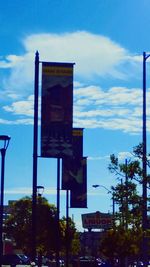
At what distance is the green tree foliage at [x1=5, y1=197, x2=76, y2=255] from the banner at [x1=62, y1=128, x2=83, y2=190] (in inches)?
966

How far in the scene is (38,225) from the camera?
2719 inches

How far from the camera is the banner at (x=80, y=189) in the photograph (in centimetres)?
4328

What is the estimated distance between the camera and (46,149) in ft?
79.9

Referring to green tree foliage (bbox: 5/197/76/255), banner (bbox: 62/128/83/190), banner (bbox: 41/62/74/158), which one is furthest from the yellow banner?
green tree foliage (bbox: 5/197/76/255)

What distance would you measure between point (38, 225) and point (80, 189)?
84.4 ft

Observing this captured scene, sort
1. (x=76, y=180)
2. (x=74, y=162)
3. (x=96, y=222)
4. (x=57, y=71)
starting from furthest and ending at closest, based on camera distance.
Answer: (x=96, y=222) < (x=76, y=180) < (x=74, y=162) < (x=57, y=71)

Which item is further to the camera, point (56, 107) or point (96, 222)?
point (96, 222)

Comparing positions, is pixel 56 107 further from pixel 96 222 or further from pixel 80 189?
pixel 96 222

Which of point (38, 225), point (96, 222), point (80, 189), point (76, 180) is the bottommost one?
point (38, 225)

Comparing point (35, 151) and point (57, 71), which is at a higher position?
point (57, 71)

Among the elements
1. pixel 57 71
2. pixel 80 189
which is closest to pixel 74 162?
pixel 80 189

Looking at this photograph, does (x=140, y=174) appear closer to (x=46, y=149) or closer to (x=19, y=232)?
(x=46, y=149)

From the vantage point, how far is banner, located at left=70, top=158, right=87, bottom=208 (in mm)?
43281

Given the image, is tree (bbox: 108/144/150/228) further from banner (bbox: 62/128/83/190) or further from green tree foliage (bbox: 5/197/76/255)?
green tree foliage (bbox: 5/197/76/255)
